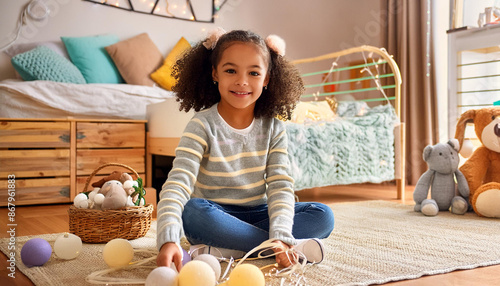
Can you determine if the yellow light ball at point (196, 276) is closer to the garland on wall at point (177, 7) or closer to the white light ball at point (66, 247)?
the white light ball at point (66, 247)

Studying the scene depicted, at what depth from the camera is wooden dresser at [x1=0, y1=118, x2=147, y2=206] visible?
7.66 ft

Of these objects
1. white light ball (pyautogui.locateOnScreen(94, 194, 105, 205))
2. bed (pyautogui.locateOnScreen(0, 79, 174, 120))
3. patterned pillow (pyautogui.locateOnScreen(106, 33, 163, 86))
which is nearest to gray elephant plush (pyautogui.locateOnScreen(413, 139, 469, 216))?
white light ball (pyautogui.locateOnScreen(94, 194, 105, 205))

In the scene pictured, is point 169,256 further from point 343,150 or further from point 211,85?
point 343,150

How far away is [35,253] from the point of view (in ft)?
3.76

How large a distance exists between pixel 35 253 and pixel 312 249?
2.14ft

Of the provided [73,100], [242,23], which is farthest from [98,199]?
[242,23]

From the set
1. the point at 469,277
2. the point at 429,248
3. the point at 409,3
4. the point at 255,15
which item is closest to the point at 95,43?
the point at 255,15

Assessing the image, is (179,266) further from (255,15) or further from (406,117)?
(255,15)

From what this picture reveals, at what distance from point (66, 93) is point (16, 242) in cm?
129

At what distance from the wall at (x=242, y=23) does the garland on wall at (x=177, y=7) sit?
0.11 feet

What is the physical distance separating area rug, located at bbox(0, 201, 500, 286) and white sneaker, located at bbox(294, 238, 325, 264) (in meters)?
0.02

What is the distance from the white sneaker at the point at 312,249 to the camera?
1135 millimetres

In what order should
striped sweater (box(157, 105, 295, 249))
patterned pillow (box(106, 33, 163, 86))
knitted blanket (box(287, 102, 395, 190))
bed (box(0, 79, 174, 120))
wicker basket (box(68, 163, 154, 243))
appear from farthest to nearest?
patterned pillow (box(106, 33, 163, 86)), bed (box(0, 79, 174, 120)), knitted blanket (box(287, 102, 395, 190)), wicker basket (box(68, 163, 154, 243)), striped sweater (box(157, 105, 295, 249))

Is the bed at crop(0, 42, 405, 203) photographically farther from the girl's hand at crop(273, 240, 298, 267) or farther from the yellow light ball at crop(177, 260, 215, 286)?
the yellow light ball at crop(177, 260, 215, 286)
